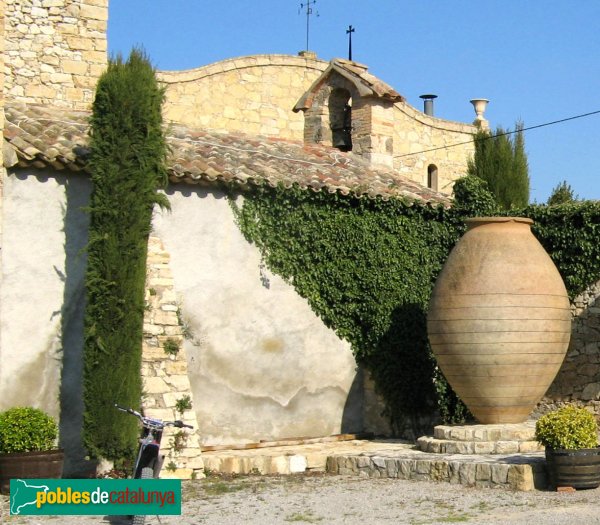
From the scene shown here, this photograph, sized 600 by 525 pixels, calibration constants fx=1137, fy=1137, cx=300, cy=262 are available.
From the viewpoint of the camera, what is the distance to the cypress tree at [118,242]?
415 inches

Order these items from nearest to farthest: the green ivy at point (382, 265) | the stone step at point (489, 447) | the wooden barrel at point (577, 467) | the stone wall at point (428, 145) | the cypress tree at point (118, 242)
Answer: the wooden barrel at point (577, 467)
the cypress tree at point (118, 242)
the stone step at point (489, 447)
the green ivy at point (382, 265)
the stone wall at point (428, 145)

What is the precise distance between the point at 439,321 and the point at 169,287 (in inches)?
109

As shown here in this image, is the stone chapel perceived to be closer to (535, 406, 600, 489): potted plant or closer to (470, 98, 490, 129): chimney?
(535, 406, 600, 489): potted plant

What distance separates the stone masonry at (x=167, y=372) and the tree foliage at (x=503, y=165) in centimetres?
1065

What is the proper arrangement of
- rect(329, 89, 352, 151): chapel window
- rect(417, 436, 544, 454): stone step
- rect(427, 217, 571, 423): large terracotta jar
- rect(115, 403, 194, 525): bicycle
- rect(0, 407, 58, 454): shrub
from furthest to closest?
rect(329, 89, 352, 151): chapel window → rect(427, 217, 571, 423): large terracotta jar → rect(417, 436, 544, 454): stone step → rect(0, 407, 58, 454): shrub → rect(115, 403, 194, 525): bicycle

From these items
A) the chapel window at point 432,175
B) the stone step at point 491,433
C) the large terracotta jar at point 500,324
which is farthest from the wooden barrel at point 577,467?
the chapel window at point 432,175

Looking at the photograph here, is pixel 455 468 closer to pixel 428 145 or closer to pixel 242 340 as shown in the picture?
pixel 242 340

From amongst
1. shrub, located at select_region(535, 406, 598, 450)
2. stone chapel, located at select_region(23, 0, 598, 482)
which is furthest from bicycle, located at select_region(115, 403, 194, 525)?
shrub, located at select_region(535, 406, 598, 450)

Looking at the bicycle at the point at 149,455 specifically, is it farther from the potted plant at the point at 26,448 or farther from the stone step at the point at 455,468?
the stone step at the point at 455,468

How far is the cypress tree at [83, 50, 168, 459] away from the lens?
10.5m

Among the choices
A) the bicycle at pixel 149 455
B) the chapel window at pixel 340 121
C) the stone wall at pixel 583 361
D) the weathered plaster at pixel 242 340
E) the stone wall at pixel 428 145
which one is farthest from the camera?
the stone wall at pixel 428 145

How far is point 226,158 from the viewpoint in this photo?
12875mm

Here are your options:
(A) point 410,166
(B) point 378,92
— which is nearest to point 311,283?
(B) point 378,92

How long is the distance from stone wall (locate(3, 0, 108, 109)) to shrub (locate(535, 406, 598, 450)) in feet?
27.0
